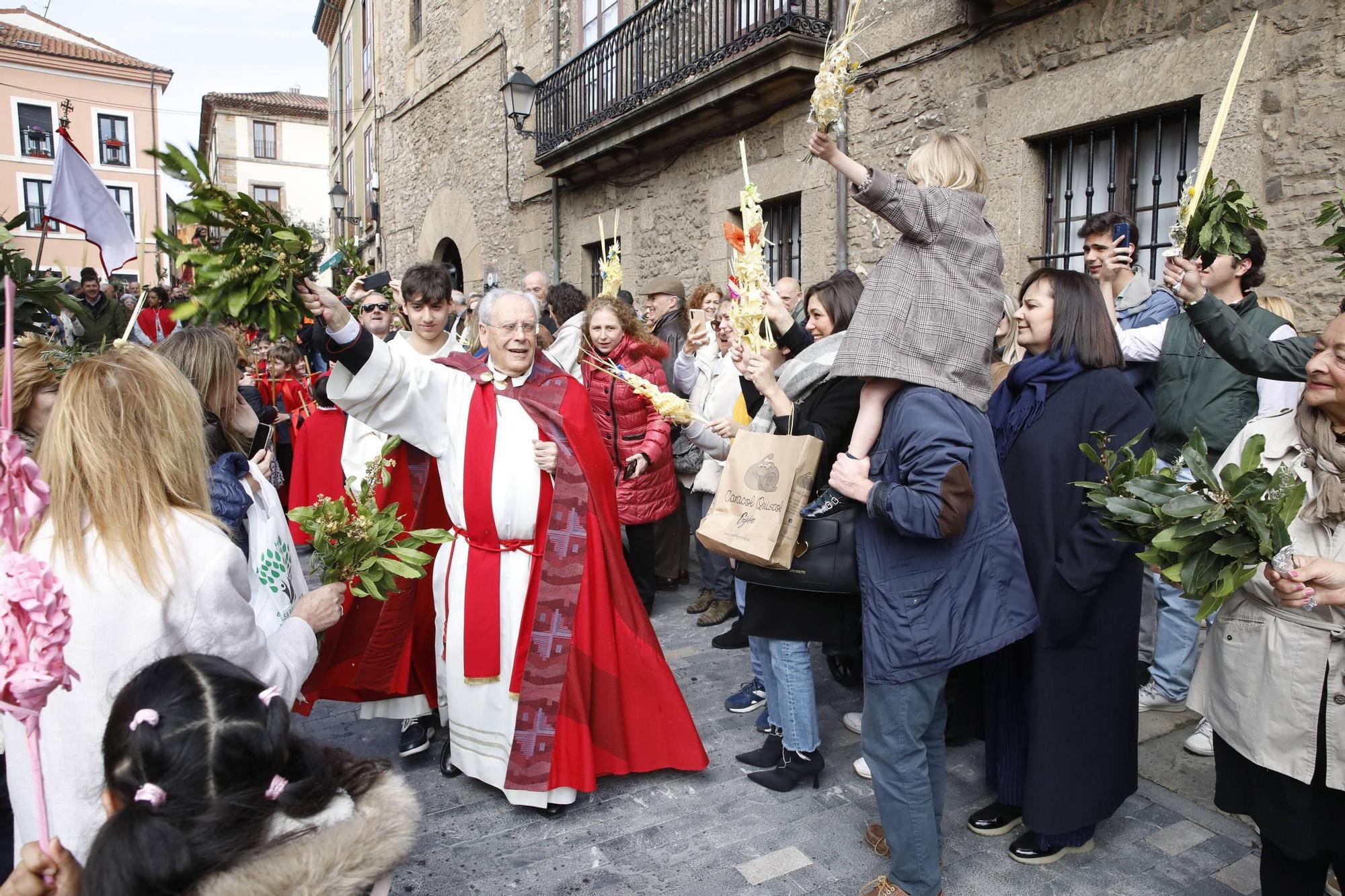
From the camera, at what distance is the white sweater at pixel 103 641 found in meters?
1.62

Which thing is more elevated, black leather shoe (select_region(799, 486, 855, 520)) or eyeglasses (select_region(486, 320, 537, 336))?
eyeglasses (select_region(486, 320, 537, 336))

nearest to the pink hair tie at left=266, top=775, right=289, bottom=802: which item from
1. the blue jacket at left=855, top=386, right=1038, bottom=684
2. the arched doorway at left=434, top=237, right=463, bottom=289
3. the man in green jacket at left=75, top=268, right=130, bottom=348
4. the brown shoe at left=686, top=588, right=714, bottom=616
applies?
the blue jacket at left=855, top=386, right=1038, bottom=684

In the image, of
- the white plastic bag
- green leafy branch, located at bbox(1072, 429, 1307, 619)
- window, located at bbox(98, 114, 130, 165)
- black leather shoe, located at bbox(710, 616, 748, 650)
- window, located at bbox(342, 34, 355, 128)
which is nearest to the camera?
green leafy branch, located at bbox(1072, 429, 1307, 619)

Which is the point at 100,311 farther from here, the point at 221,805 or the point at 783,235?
the point at 221,805

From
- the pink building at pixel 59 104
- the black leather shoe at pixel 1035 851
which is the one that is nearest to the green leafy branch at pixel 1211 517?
the black leather shoe at pixel 1035 851

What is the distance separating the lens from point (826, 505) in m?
2.54

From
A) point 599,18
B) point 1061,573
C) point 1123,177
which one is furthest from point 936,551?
point 599,18

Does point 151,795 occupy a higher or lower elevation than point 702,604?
higher

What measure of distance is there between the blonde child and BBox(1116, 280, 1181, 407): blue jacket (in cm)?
202

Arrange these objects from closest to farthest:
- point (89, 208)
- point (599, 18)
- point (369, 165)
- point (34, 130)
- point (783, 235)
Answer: point (89, 208), point (783, 235), point (599, 18), point (369, 165), point (34, 130)

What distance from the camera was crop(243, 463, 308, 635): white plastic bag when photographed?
254 centimetres

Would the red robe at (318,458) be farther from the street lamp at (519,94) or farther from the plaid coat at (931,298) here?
the street lamp at (519,94)

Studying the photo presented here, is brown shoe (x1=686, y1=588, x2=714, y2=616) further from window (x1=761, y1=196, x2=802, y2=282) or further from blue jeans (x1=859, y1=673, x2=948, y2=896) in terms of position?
window (x1=761, y1=196, x2=802, y2=282)

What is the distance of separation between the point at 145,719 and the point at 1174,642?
13.2ft
